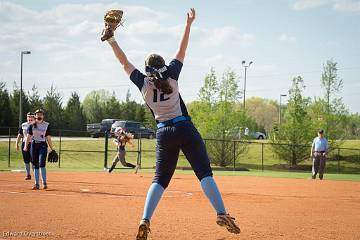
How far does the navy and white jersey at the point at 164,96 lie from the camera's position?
5.64 metres

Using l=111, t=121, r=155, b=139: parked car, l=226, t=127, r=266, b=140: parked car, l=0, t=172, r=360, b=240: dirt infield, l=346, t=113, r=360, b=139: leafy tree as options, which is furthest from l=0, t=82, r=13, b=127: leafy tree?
l=0, t=172, r=360, b=240: dirt infield

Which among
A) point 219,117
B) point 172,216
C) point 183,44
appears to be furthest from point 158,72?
point 219,117

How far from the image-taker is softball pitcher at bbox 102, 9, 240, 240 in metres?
5.57

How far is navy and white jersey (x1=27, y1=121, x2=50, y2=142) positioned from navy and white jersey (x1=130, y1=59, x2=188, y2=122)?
8.16 meters

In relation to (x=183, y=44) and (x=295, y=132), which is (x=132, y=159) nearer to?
(x=295, y=132)

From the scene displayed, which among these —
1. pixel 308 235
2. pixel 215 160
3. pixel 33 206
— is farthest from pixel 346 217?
pixel 215 160

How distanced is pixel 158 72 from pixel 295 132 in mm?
36628

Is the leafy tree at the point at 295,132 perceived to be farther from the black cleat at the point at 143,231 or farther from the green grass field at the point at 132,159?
the black cleat at the point at 143,231

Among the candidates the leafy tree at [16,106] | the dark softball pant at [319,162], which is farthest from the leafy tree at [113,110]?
the dark softball pant at [319,162]

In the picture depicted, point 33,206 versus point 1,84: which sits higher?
point 1,84

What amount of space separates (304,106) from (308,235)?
118 feet

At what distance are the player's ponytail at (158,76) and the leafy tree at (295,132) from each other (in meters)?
35.7

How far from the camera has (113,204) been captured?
1012 cm

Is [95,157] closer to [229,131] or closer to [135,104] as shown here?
[229,131]
